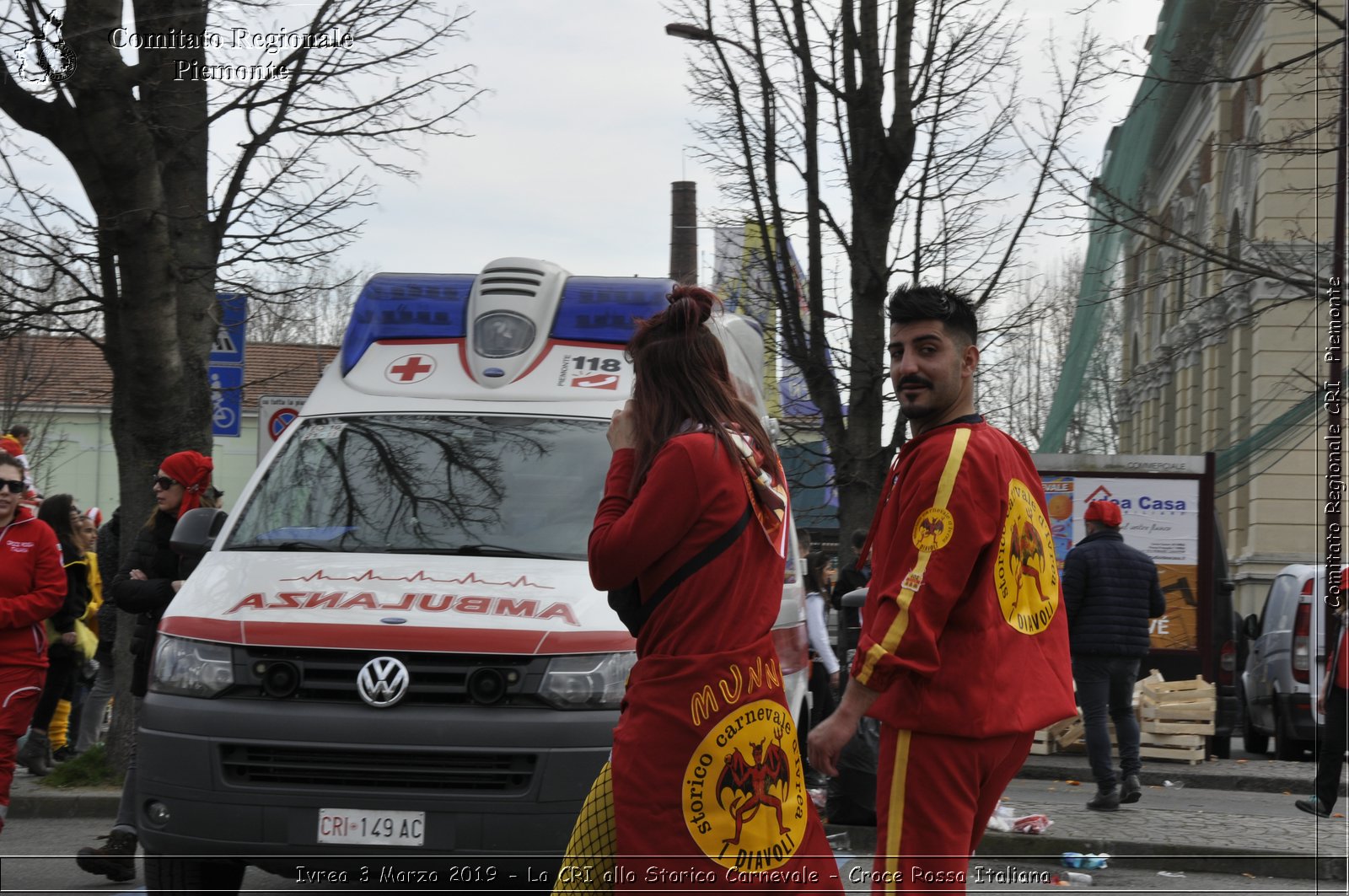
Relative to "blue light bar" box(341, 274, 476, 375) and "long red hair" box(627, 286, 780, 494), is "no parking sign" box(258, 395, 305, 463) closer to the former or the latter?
"blue light bar" box(341, 274, 476, 375)

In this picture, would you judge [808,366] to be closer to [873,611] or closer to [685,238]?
[685,238]

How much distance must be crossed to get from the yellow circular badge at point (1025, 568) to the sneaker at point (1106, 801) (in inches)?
260

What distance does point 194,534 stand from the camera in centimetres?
641

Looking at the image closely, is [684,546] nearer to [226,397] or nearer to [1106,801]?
[1106,801]

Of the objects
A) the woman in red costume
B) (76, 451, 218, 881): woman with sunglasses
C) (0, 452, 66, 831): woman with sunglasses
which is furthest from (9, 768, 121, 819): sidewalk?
the woman in red costume

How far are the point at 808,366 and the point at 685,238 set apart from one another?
6.05 m

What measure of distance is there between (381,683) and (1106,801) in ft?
19.6

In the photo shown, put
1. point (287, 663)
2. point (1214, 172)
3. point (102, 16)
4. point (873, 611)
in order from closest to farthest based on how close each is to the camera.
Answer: point (873, 611)
point (287, 663)
point (102, 16)
point (1214, 172)

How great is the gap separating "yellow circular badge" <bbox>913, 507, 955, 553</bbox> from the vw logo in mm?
2504

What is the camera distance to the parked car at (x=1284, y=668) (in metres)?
14.2

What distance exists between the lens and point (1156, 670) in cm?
1371

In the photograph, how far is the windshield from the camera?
20.4ft

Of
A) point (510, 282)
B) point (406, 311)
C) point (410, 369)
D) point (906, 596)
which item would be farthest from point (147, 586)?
point (906, 596)

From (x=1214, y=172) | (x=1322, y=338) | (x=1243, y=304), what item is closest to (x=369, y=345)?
(x=1322, y=338)
